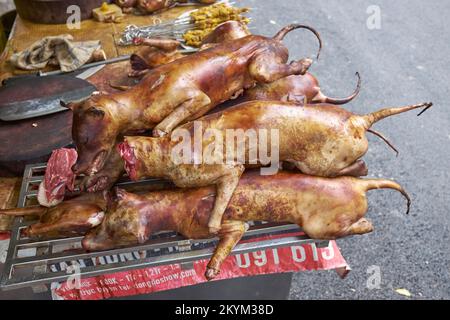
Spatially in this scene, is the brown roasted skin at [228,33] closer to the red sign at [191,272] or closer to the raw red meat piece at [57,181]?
the raw red meat piece at [57,181]

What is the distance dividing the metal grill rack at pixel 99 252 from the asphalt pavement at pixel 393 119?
165 centimetres

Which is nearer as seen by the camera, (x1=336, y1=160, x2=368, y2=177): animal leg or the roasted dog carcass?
the roasted dog carcass

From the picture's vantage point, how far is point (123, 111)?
2.05m

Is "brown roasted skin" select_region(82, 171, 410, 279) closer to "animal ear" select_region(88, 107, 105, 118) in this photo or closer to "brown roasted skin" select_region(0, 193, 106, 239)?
"brown roasted skin" select_region(0, 193, 106, 239)

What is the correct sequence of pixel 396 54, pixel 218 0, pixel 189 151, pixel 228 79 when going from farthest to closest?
pixel 396 54 → pixel 218 0 → pixel 228 79 → pixel 189 151


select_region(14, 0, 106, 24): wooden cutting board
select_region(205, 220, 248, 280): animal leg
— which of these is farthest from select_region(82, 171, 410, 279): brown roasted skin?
select_region(14, 0, 106, 24): wooden cutting board

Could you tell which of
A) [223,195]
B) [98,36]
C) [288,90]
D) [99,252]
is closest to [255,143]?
[223,195]

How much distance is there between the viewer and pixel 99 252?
1.94 m

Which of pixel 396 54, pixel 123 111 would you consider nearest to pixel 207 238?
pixel 123 111

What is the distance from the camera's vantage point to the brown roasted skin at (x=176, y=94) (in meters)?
1.93

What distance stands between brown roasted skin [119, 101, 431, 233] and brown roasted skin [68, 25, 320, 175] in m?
0.19

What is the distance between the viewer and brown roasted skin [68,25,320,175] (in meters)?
1.93
